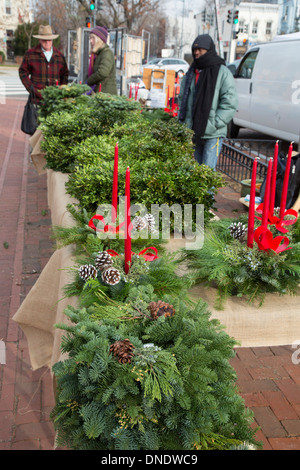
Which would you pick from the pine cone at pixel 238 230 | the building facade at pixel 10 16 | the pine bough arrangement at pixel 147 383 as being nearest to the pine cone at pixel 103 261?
the pine bough arrangement at pixel 147 383

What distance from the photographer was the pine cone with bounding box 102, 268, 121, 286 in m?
1.60

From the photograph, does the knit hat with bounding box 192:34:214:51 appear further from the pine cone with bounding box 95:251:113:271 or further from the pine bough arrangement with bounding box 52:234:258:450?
the pine bough arrangement with bounding box 52:234:258:450

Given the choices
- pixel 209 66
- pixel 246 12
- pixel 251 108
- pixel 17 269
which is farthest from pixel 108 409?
pixel 246 12

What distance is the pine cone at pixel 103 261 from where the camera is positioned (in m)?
1.69

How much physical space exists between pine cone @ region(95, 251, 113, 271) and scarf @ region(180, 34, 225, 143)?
3.37 m

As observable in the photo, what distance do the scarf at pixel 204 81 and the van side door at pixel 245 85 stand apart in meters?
5.90

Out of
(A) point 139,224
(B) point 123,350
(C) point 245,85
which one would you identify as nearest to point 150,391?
(B) point 123,350

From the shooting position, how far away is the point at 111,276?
1.60 meters

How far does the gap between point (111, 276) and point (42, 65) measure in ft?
20.1

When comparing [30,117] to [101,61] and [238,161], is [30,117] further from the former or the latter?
[238,161]

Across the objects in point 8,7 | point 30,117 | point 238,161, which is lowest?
point 238,161
